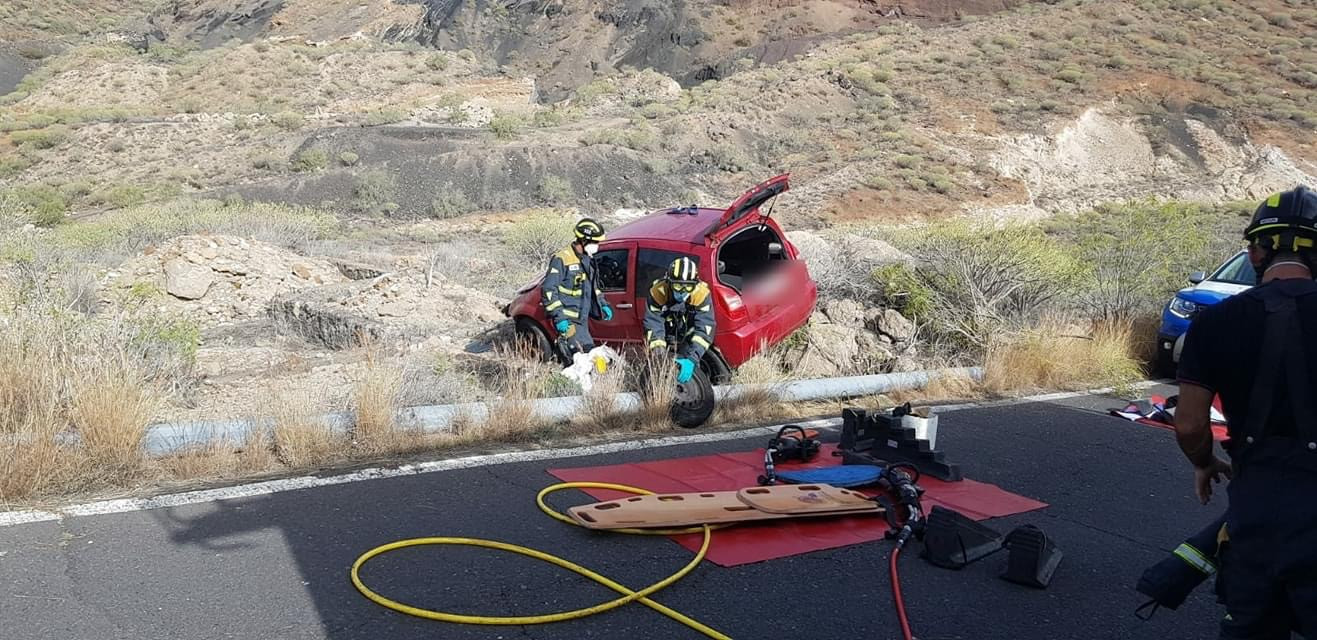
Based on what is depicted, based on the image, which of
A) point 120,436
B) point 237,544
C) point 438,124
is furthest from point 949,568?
point 438,124

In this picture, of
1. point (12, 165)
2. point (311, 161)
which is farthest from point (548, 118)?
point (12, 165)

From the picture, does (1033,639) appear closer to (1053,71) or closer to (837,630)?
(837,630)

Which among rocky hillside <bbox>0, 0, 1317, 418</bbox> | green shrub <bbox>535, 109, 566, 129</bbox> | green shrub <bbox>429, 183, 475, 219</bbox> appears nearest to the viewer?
rocky hillside <bbox>0, 0, 1317, 418</bbox>

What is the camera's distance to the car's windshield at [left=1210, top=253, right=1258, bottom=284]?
1008 cm

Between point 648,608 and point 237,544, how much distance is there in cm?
185

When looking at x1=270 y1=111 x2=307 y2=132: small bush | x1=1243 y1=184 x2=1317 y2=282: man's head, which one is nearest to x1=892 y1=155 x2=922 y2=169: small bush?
x1=270 y1=111 x2=307 y2=132: small bush

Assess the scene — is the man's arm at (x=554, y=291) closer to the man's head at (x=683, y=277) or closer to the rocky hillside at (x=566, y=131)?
the man's head at (x=683, y=277)

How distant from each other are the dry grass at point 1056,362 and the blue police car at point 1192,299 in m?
0.35

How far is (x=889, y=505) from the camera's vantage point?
488cm

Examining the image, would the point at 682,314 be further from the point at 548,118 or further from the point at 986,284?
the point at 548,118

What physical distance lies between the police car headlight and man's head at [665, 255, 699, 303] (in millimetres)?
5674

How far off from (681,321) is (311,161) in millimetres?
30373

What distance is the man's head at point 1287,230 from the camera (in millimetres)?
2621

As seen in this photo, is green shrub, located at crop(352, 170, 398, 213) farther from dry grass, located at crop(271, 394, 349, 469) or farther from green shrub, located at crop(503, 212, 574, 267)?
dry grass, located at crop(271, 394, 349, 469)
